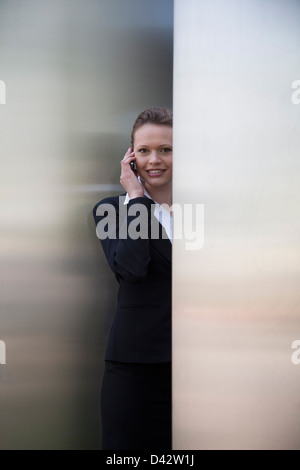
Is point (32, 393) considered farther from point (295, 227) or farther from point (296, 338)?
point (295, 227)

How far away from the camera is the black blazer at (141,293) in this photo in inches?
71.3

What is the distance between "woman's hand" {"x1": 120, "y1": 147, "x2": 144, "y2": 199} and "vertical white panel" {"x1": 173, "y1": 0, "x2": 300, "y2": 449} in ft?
0.62

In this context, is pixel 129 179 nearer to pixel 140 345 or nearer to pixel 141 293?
pixel 141 293

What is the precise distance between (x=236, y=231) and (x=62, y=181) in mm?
685

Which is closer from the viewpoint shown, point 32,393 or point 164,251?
point 164,251

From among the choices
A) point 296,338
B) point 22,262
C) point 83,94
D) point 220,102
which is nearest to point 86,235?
point 22,262

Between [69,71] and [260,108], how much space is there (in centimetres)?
73

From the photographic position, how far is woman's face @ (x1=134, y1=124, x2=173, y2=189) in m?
1.95

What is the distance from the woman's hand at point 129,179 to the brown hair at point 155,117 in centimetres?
10

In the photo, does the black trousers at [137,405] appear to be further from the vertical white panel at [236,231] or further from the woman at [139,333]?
the vertical white panel at [236,231]

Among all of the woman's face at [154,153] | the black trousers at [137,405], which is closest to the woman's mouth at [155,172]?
the woman's face at [154,153]

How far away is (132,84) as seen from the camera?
2.06 metres

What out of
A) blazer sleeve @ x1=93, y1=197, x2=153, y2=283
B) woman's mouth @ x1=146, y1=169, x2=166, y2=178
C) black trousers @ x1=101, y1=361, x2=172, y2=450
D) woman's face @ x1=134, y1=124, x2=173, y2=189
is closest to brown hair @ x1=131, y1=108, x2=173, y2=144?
woman's face @ x1=134, y1=124, x2=173, y2=189

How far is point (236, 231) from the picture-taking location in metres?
1.79
